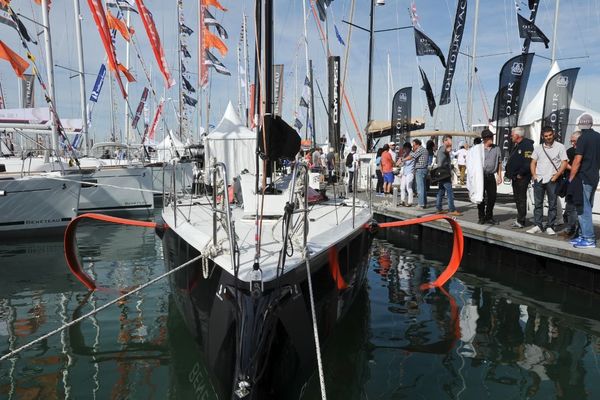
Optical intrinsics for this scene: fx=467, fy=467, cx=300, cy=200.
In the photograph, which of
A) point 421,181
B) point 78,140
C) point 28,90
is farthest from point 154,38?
point 78,140

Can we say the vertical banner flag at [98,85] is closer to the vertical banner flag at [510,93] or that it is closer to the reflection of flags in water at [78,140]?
the reflection of flags in water at [78,140]

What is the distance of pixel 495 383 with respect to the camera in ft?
12.8

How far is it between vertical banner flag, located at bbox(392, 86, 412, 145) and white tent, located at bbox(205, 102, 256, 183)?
4.77 metres

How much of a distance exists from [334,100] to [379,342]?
7483 mm

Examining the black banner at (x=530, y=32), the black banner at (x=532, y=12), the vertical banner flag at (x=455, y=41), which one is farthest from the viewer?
the vertical banner flag at (x=455, y=41)

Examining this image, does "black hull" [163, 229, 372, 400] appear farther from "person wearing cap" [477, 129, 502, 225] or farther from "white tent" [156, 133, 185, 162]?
"person wearing cap" [477, 129, 502, 225]

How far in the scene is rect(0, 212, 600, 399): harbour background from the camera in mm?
3859

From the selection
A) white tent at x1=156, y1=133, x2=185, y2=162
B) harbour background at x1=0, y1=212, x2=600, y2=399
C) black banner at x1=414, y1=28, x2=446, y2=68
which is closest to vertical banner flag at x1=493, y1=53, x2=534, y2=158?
black banner at x1=414, y1=28, x2=446, y2=68

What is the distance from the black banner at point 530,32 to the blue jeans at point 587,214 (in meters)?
9.30

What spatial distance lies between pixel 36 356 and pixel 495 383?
4.19 metres

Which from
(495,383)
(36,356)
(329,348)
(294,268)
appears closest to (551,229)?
(495,383)

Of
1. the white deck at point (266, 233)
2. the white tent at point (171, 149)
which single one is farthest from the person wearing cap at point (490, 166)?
the white tent at point (171, 149)

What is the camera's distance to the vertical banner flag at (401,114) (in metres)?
15.2

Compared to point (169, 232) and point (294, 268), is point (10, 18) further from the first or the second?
point (294, 268)
